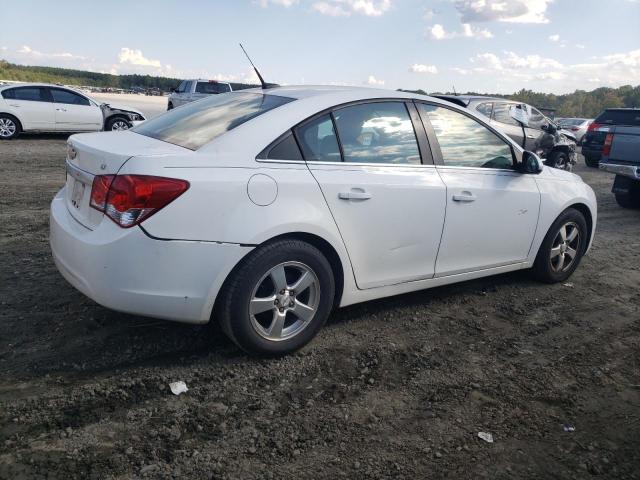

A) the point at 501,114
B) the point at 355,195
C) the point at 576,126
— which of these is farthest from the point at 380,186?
the point at 576,126

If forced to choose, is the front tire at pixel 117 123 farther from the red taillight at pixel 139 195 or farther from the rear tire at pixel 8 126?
the red taillight at pixel 139 195

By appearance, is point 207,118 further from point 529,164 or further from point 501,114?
point 501,114

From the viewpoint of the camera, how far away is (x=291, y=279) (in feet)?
11.0

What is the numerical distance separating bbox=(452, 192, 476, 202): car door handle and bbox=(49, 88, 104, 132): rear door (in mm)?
13948

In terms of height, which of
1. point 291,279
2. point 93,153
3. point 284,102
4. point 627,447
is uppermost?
point 284,102

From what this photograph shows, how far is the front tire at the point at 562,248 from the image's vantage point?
16.0ft

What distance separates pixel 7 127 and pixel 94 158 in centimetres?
1346

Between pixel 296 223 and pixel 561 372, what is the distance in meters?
1.87

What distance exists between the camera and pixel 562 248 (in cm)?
504

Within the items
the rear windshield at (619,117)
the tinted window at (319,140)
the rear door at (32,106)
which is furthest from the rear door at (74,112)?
the rear windshield at (619,117)

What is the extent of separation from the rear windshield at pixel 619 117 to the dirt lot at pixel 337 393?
1357 centimetres

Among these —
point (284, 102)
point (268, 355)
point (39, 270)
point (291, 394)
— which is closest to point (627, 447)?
point (291, 394)

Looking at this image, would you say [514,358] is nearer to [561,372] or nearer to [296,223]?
[561,372]

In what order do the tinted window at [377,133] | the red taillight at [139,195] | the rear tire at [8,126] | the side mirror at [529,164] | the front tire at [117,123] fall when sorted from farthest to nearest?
the front tire at [117,123] → the rear tire at [8,126] → the side mirror at [529,164] → the tinted window at [377,133] → the red taillight at [139,195]
